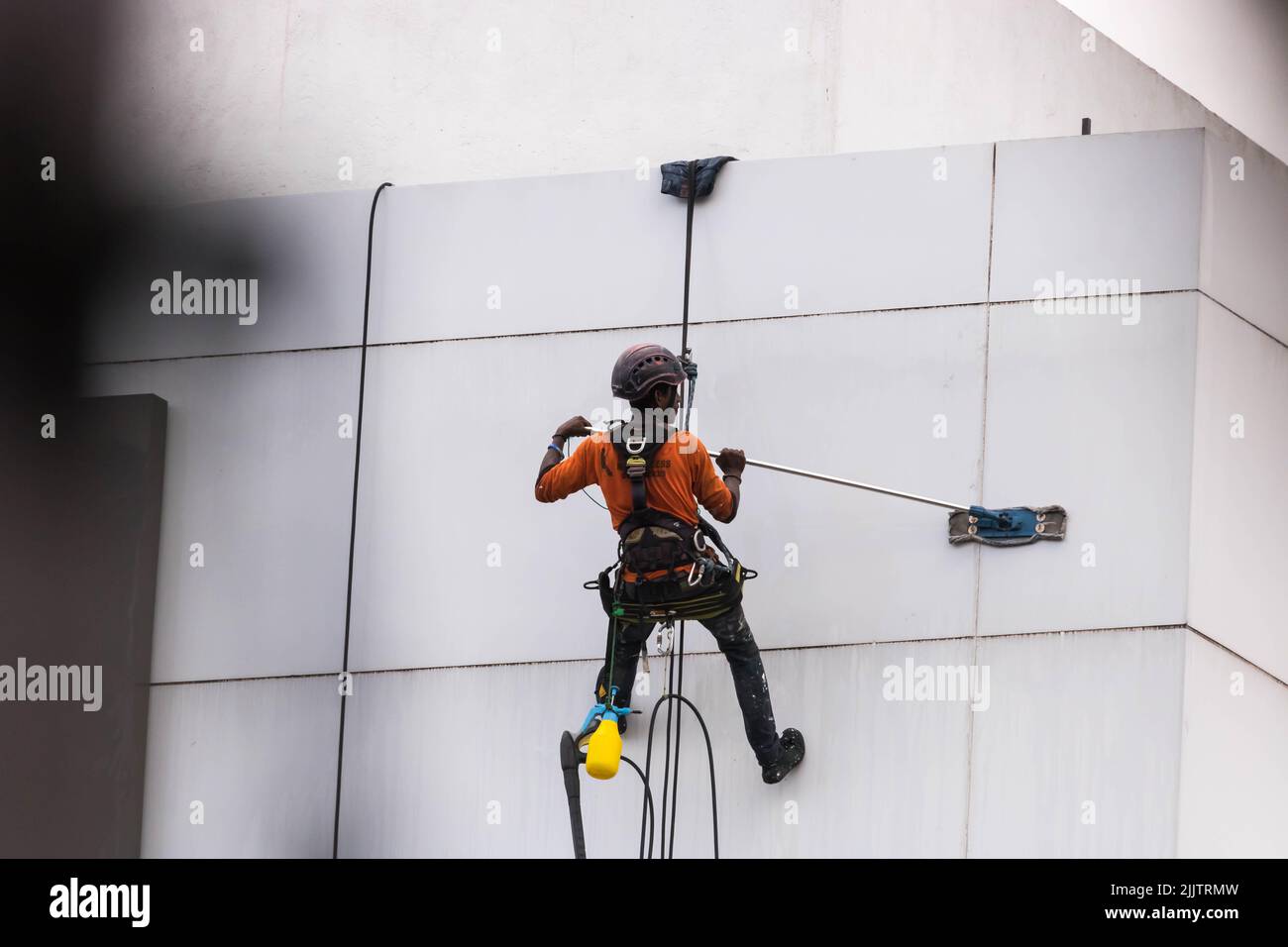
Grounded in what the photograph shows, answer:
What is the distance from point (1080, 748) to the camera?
10602 millimetres

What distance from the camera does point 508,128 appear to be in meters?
13.8

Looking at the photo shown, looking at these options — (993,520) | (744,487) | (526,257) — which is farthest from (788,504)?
(526,257)

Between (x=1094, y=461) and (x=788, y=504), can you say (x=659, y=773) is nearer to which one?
(x=788, y=504)

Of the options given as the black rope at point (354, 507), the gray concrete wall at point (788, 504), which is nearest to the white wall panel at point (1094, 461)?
the gray concrete wall at point (788, 504)

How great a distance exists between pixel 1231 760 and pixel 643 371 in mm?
3552

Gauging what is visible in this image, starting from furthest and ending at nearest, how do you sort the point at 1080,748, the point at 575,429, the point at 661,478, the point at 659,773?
1. the point at 659,773
2. the point at 1080,748
3. the point at 575,429
4. the point at 661,478

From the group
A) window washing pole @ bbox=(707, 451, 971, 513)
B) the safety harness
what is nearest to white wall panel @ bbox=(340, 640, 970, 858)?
window washing pole @ bbox=(707, 451, 971, 513)

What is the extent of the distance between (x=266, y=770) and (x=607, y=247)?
3483 millimetres

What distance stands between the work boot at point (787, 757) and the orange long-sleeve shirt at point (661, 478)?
140 centimetres

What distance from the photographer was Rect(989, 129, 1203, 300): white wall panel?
36.2 feet

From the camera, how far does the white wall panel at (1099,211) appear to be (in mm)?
11039

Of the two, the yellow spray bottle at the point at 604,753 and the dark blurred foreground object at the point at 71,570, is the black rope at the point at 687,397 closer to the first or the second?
the yellow spray bottle at the point at 604,753

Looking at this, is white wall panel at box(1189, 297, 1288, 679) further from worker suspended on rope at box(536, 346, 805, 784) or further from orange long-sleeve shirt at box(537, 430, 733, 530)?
orange long-sleeve shirt at box(537, 430, 733, 530)

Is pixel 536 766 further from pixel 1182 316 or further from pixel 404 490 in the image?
pixel 1182 316
